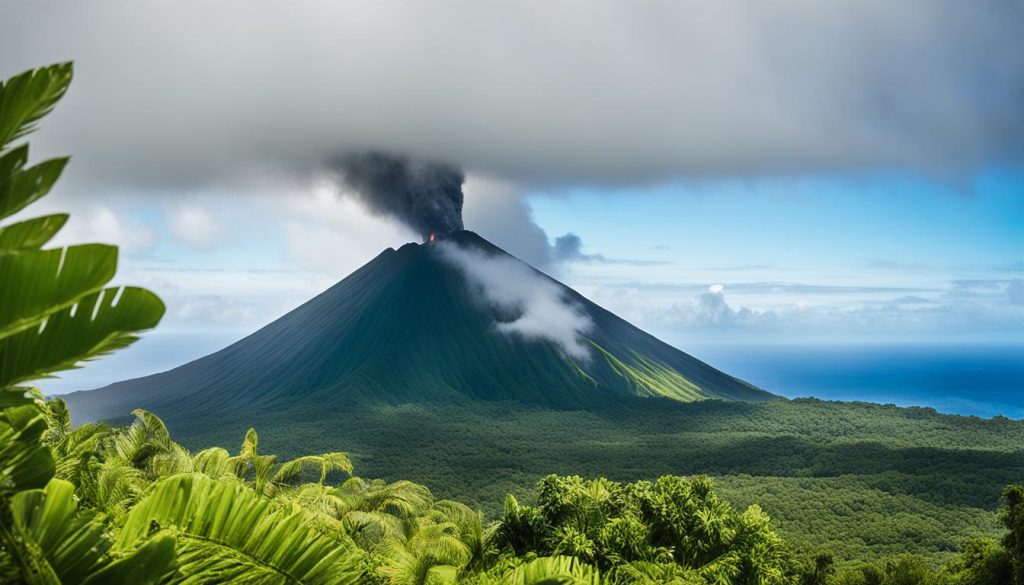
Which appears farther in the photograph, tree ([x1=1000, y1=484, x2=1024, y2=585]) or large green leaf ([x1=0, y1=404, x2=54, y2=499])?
tree ([x1=1000, y1=484, x2=1024, y2=585])

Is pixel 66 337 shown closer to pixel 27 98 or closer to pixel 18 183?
pixel 18 183

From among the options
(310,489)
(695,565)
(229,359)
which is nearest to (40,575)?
(695,565)

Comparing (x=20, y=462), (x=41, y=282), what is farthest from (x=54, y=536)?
(x=41, y=282)

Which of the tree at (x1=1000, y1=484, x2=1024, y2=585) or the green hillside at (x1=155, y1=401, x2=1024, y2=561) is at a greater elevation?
the tree at (x1=1000, y1=484, x2=1024, y2=585)

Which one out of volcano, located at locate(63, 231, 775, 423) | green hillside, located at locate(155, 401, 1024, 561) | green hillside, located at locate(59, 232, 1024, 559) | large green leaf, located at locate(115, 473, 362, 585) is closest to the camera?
large green leaf, located at locate(115, 473, 362, 585)

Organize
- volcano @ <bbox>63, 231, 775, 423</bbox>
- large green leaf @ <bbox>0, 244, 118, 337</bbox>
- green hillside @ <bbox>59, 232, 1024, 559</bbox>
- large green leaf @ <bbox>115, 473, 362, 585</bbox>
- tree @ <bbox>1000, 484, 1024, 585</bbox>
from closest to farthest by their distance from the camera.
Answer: large green leaf @ <bbox>0, 244, 118, 337</bbox>
large green leaf @ <bbox>115, 473, 362, 585</bbox>
tree @ <bbox>1000, 484, 1024, 585</bbox>
green hillside @ <bbox>59, 232, 1024, 559</bbox>
volcano @ <bbox>63, 231, 775, 423</bbox>

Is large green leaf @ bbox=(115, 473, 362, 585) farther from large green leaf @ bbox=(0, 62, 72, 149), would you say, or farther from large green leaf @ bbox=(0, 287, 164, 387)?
large green leaf @ bbox=(0, 62, 72, 149)

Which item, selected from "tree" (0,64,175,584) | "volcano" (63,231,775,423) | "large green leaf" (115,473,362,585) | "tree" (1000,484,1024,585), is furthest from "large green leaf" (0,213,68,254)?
"volcano" (63,231,775,423)
